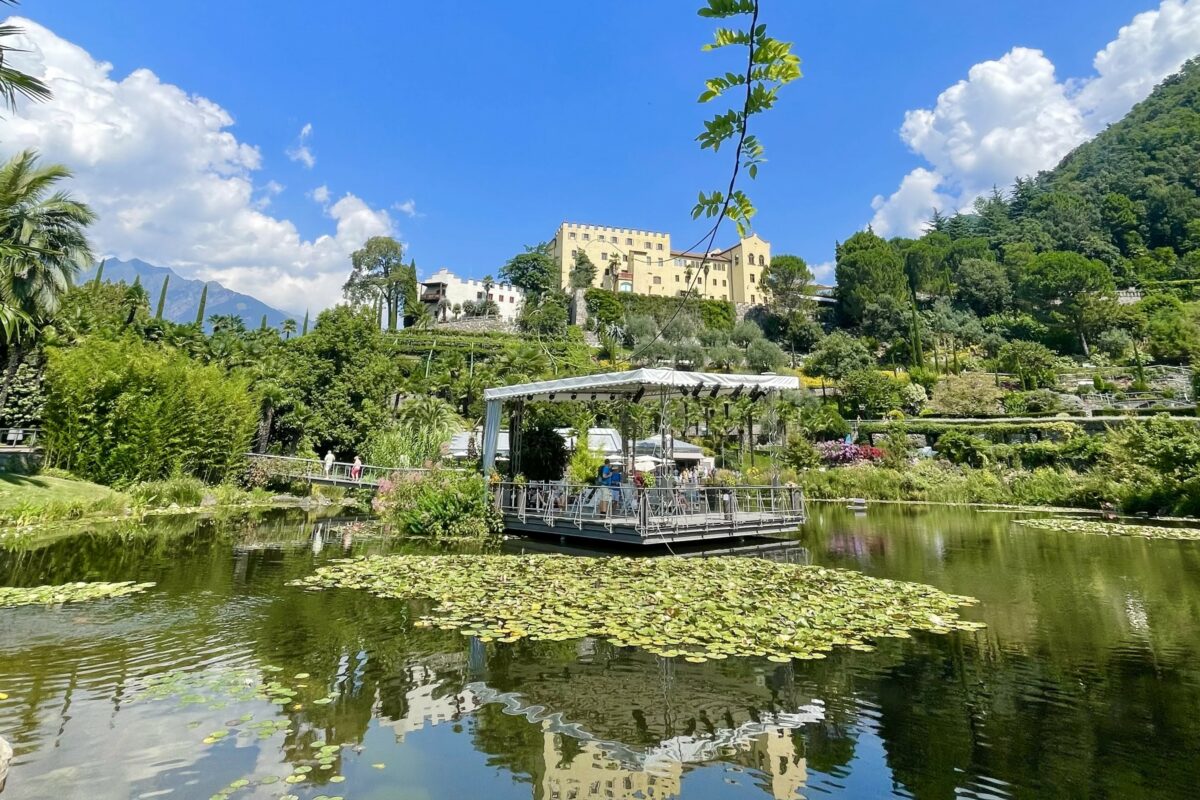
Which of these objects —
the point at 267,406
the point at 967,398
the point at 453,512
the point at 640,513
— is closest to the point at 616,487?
the point at 640,513

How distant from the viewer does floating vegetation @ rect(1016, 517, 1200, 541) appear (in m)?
12.0

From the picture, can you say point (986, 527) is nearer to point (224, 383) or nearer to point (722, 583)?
point (722, 583)

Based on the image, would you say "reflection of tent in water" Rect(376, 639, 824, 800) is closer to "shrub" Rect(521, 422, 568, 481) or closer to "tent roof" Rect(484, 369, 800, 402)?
"tent roof" Rect(484, 369, 800, 402)

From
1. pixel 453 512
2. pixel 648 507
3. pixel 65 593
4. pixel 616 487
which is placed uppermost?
pixel 616 487

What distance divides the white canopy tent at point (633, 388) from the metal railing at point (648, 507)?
4.48 ft

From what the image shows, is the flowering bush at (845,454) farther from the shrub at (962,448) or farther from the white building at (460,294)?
the white building at (460,294)

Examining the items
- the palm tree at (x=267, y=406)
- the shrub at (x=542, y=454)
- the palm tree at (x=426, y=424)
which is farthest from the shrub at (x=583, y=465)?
the palm tree at (x=267, y=406)

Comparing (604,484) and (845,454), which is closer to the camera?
(604,484)

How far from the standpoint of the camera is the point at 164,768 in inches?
120

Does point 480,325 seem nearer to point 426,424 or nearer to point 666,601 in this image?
point 426,424

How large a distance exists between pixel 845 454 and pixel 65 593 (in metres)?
30.3

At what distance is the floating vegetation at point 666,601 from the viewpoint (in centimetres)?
539

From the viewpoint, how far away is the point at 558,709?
3.91 m

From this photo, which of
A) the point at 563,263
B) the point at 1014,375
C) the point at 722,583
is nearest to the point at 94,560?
the point at 722,583
